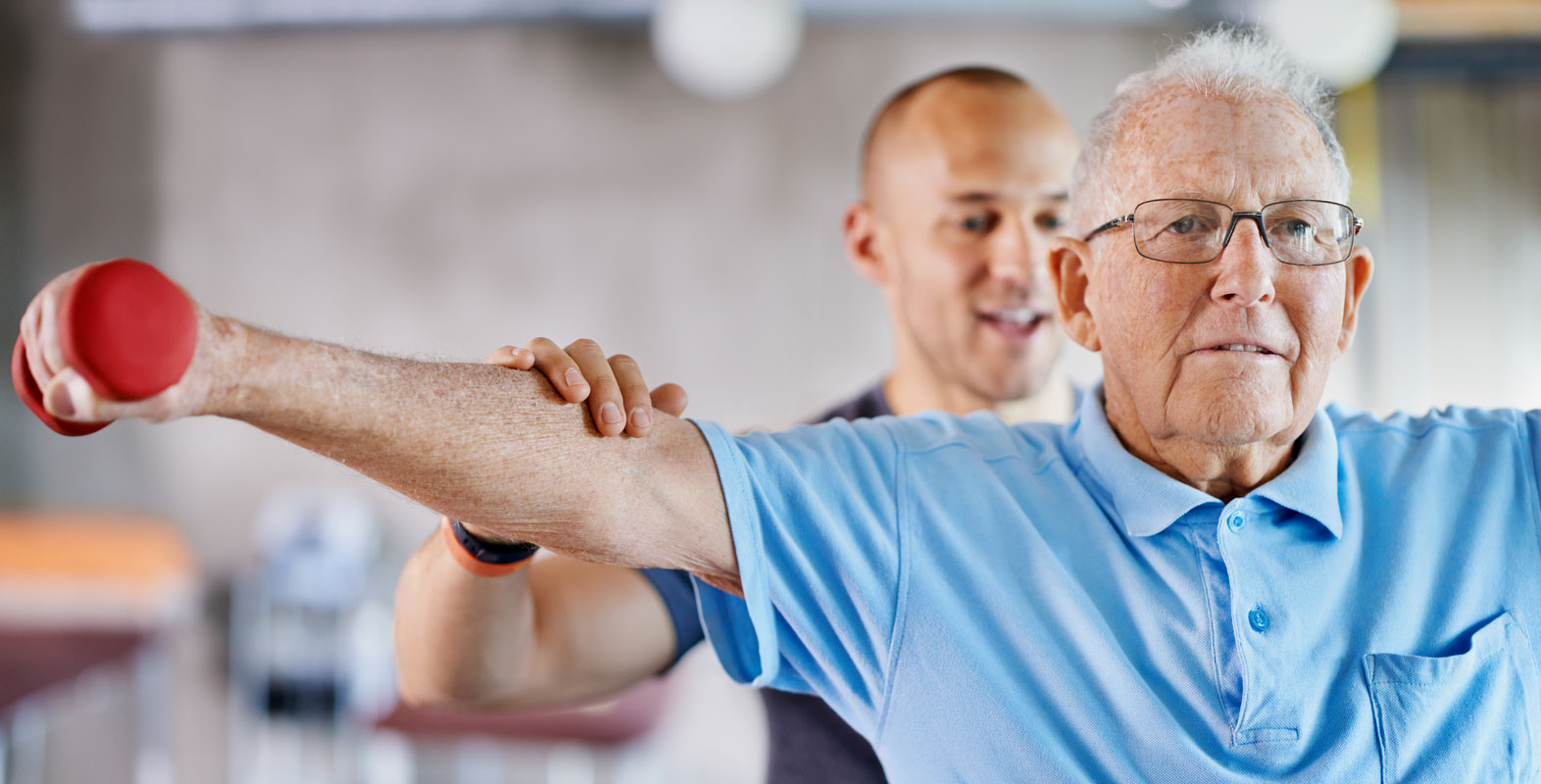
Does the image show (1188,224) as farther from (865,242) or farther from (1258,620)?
(865,242)

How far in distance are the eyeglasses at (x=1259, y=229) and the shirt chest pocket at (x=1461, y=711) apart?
1.27 feet

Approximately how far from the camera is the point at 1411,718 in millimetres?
1080

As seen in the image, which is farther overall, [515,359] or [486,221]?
[486,221]

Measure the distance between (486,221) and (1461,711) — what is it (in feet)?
14.5

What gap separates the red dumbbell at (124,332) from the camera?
0.69m

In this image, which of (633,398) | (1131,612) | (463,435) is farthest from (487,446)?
(1131,612)

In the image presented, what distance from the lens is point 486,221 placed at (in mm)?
4996

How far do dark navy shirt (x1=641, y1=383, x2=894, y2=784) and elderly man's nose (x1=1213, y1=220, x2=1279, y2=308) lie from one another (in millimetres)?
537

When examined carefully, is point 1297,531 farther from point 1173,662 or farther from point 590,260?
point 590,260

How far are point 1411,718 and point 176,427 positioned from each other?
4.88m

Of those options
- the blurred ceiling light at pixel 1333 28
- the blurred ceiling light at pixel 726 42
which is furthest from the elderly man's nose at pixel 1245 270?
the blurred ceiling light at pixel 726 42

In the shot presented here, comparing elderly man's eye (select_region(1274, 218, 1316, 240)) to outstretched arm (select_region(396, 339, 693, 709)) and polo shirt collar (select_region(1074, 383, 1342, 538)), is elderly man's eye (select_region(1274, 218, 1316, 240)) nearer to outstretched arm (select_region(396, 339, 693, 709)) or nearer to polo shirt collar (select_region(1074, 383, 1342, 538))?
polo shirt collar (select_region(1074, 383, 1342, 538))

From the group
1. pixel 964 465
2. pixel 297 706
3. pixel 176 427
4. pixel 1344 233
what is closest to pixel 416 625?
pixel 964 465

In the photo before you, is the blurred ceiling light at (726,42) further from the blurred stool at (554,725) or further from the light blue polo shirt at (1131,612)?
the light blue polo shirt at (1131,612)
